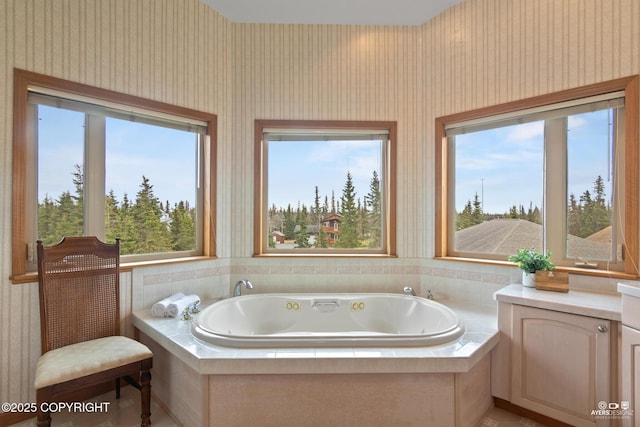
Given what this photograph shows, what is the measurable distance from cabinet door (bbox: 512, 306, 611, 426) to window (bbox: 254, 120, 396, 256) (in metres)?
1.28

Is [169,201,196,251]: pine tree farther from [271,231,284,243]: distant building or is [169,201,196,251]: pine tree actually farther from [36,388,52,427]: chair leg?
[36,388,52,427]: chair leg

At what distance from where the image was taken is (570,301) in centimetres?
172

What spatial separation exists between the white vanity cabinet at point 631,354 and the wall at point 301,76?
570mm

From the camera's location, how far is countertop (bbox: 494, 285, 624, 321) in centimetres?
159

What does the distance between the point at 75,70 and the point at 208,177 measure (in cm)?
110

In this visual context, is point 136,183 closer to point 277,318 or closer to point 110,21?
point 110,21

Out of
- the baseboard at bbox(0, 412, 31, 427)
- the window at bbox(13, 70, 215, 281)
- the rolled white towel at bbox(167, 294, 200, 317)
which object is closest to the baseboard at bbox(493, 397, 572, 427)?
the rolled white towel at bbox(167, 294, 200, 317)

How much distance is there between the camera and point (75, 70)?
2.00 m

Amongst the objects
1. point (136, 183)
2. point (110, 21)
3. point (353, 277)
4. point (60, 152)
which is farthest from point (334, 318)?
point (110, 21)

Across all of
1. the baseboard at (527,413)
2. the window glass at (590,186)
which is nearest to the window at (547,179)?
the window glass at (590,186)

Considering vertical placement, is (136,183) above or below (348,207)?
above

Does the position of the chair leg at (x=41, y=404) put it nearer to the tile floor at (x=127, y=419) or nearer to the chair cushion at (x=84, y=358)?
the chair cushion at (x=84, y=358)

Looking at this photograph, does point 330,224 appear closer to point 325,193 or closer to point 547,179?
point 325,193

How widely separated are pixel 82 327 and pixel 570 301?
112 inches
